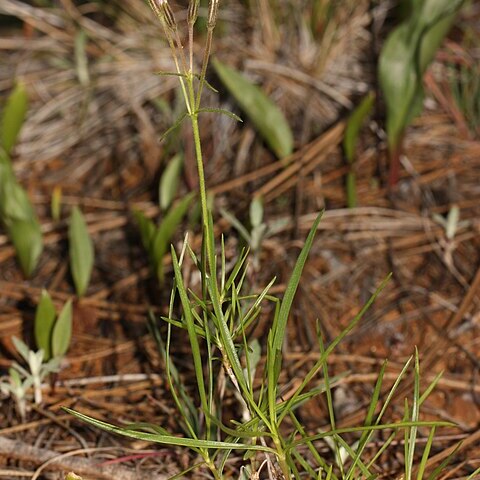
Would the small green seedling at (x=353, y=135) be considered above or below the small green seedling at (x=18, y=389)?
above

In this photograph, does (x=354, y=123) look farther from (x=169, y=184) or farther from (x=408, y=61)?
(x=169, y=184)

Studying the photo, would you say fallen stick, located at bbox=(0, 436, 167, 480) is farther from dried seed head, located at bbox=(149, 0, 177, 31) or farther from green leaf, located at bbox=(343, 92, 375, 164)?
green leaf, located at bbox=(343, 92, 375, 164)

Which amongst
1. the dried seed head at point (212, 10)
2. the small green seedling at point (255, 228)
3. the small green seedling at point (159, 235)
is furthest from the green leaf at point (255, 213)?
the dried seed head at point (212, 10)

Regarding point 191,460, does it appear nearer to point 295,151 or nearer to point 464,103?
point 295,151

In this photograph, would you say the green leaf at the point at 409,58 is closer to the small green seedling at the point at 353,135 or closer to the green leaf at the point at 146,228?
the small green seedling at the point at 353,135

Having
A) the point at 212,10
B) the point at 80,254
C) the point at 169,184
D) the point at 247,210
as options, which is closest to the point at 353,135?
the point at 247,210

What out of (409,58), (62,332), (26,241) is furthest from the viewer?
(409,58)

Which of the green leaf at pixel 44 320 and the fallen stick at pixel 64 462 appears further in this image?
the green leaf at pixel 44 320
